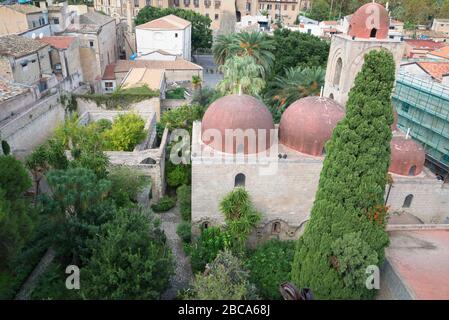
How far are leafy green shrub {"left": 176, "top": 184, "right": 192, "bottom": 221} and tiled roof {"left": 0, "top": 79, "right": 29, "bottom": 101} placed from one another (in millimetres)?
11156

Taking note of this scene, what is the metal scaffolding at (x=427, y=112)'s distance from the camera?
24.3 meters

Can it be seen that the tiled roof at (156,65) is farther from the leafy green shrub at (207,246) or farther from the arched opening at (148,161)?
the leafy green shrub at (207,246)

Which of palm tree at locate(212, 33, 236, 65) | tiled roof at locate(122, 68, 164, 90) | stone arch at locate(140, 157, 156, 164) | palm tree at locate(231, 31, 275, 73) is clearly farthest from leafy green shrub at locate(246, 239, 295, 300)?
palm tree at locate(212, 33, 236, 65)

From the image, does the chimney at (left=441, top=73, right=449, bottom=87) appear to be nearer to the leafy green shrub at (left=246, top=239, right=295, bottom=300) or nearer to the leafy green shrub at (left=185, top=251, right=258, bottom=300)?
the leafy green shrub at (left=246, top=239, right=295, bottom=300)

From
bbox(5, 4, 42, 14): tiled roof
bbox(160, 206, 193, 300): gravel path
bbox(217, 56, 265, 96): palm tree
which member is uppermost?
bbox(5, 4, 42, 14): tiled roof

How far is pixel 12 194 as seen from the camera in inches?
370

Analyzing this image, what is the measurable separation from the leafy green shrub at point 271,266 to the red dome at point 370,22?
10.7m

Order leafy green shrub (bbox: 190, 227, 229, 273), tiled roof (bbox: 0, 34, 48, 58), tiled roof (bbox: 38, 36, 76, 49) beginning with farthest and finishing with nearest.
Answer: tiled roof (bbox: 38, 36, 76, 49) → tiled roof (bbox: 0, 34, 48, 58) → leafy green shrub (bbox: 190, 227, 229, 273)

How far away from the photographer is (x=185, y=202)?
59.0 ft

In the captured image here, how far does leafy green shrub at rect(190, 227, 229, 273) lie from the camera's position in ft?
45.5

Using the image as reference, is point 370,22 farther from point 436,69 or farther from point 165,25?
point 165,25

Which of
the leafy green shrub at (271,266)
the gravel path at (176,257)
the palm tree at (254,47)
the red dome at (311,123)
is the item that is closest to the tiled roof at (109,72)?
the palm tree at (254,47)

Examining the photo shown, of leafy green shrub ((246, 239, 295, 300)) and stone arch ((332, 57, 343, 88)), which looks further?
stone arch ((332, 57, 343, 88))

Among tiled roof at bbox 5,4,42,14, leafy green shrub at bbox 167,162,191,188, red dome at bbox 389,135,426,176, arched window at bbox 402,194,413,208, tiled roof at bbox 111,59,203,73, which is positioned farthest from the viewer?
tiled roof at bbox 111,59,203,73
